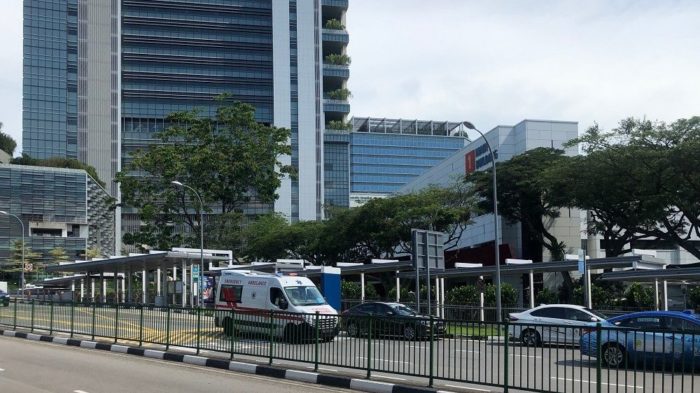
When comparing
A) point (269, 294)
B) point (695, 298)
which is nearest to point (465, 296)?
A: point (695, 298)

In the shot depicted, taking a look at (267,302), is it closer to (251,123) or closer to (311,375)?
(311,375)

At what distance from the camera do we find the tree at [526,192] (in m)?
50.6

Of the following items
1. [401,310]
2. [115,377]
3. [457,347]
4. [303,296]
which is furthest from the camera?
[401,310]

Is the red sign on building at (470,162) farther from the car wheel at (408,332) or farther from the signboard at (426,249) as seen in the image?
the car wheel at (408,332)

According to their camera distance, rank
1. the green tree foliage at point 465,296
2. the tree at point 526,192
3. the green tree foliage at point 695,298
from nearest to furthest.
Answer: the green tree foliage at point 695,298
the green tree foliage at point 465,296
the tree at point 526,192

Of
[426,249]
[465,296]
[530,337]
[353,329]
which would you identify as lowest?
[465,296]

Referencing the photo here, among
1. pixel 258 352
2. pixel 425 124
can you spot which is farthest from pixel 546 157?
pixel 425 124

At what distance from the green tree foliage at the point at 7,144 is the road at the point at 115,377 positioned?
127 m

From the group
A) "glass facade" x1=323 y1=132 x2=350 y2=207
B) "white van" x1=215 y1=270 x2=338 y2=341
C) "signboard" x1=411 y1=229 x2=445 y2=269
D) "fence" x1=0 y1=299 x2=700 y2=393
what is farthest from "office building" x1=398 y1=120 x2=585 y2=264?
"glass facade" x1=323 y1=132 x2=350 y2=207

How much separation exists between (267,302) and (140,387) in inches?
504

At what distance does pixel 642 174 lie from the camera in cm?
3906

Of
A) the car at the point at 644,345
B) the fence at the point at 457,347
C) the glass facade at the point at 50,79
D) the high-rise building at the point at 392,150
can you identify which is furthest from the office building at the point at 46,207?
the car at the point at 644,345

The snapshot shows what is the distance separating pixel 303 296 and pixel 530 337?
1527 centimetres

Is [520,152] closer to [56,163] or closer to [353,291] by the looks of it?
[353,291]
